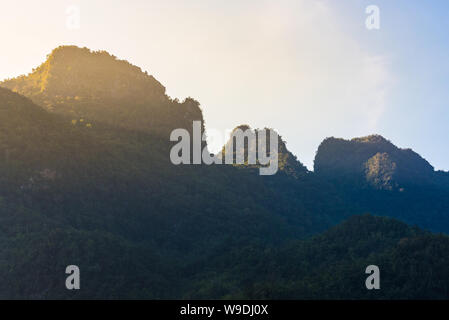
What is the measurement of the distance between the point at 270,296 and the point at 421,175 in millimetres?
102610

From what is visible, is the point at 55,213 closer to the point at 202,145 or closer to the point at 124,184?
the point at 124,184

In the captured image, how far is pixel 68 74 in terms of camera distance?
267ft

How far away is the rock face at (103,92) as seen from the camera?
241 ft

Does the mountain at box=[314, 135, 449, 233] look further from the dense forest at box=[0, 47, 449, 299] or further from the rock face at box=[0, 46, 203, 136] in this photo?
the rock face at box=[0, 46, 203, 136]

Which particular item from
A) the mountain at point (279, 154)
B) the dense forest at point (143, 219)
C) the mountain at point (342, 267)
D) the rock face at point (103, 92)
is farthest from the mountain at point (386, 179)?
the mountain at point (342, 267)

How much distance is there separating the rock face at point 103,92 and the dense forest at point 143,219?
0.27m

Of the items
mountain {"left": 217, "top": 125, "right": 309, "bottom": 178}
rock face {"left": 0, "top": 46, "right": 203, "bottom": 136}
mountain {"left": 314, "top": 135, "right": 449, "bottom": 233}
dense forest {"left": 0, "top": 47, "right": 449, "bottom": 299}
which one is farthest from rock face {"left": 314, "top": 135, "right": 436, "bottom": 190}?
rock face {"left": 0, "top": 46, "right": 203, "bottom": 136}

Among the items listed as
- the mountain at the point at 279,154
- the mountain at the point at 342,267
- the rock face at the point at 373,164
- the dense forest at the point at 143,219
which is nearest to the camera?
the mountain at the point at 342,267

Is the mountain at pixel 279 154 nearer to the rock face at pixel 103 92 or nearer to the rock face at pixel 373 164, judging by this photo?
the rock face at pixel 373 164

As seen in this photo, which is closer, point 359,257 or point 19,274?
point 19,274

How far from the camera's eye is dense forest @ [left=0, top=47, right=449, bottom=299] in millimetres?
38438

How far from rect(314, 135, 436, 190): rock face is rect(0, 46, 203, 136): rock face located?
5741 cm

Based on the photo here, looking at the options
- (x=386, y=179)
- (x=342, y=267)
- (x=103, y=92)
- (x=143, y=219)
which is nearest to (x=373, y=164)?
(x=386, y=179)

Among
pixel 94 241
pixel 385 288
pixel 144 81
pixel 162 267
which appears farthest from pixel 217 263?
pixel 144 81
